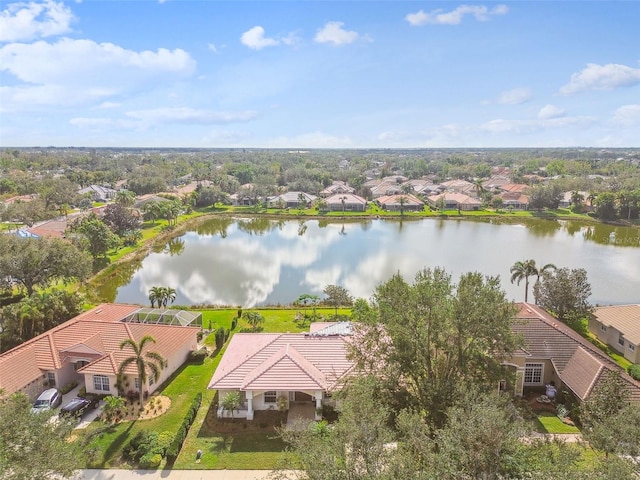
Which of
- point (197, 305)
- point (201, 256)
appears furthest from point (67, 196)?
point (197, 305)

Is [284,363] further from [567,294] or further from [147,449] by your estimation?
[567,294]

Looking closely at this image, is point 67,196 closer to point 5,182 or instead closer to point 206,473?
point 5,182

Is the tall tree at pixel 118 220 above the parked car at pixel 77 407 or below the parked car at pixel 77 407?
above

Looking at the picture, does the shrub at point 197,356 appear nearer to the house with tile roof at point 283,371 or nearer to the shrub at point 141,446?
the house with tile roof at point 283,371

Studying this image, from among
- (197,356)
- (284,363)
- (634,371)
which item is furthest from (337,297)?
(634,371)

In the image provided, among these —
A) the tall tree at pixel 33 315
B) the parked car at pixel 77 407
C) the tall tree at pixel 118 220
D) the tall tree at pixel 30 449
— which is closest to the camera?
the tall tree at pixel 30 449

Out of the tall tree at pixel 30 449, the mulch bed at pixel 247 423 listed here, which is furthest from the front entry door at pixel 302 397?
the tall tree at pixel 30 449
